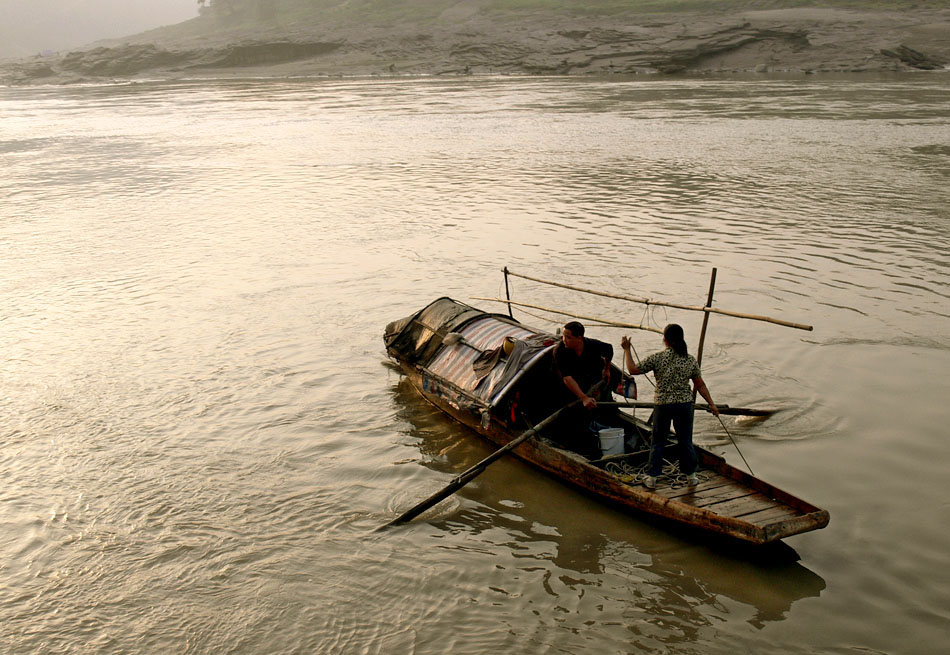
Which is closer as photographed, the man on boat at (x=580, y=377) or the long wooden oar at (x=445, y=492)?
the long wooden oar at (x=445, y=492)

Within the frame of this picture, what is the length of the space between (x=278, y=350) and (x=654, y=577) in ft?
23.9

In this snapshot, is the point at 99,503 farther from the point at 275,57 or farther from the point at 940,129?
the point at 275,57

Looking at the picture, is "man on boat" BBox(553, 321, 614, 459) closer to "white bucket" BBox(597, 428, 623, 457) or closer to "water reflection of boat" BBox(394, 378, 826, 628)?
"white bucket" BBox(597, 428, 623, 457)

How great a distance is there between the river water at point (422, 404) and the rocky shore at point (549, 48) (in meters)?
34.1

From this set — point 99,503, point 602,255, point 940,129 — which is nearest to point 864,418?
point 602,255

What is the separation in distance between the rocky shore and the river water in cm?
3409

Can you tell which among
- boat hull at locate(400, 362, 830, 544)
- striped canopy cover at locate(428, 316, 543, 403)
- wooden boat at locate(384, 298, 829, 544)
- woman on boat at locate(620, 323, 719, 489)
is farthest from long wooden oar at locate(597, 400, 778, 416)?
striped canopy cover at locate(428, 316, 543, 403)

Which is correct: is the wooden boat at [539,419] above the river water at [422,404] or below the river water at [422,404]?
above

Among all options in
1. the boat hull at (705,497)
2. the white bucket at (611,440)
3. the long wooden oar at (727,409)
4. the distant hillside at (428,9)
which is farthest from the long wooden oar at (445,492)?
the distant hillside at (428,9)

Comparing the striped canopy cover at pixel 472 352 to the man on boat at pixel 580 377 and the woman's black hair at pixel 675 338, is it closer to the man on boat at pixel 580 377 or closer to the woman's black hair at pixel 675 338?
the man on boat at pixel 580 377

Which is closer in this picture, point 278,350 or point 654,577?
point 654,577

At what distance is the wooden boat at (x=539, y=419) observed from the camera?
7590 mm

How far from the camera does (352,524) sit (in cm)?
871

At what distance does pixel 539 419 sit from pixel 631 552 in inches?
86.4
